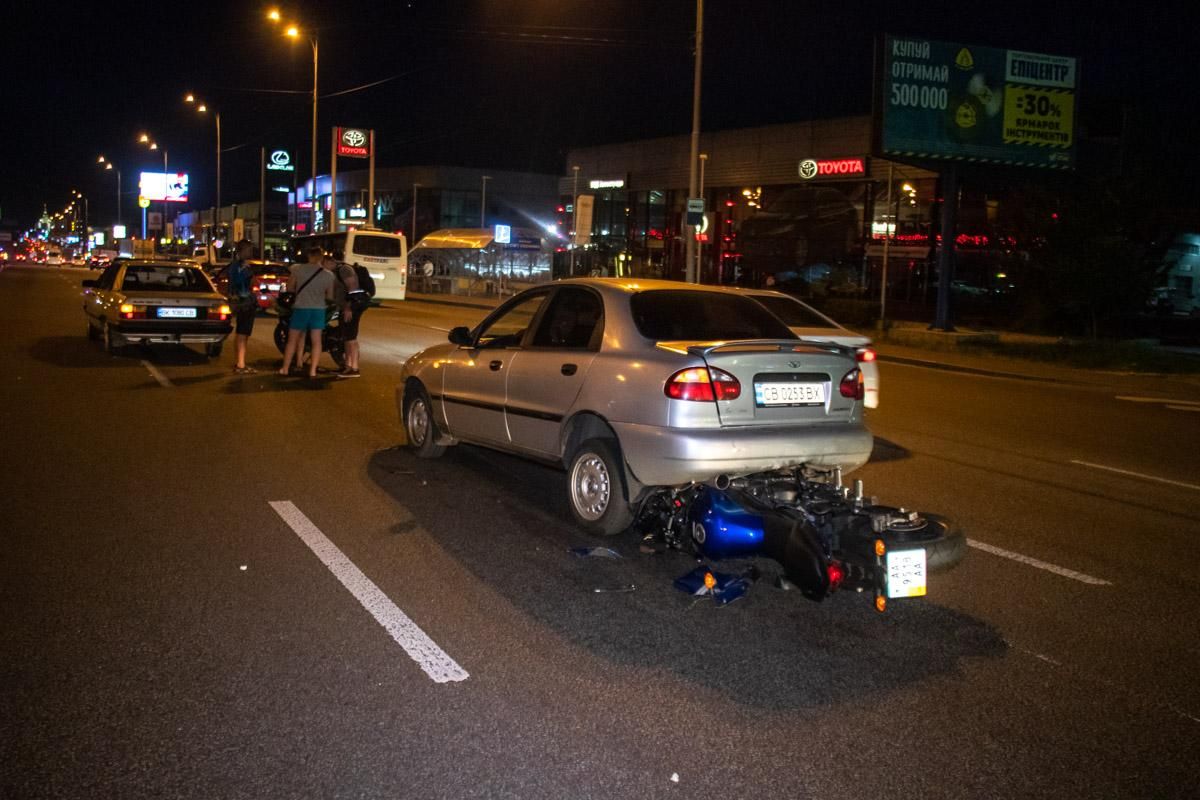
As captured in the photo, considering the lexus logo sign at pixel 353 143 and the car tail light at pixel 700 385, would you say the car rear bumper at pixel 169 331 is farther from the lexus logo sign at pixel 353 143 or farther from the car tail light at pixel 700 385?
the lexus logo sign at pixel 353 143

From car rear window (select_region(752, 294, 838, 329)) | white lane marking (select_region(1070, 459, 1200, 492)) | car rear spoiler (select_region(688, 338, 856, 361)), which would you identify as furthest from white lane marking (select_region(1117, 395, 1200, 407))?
car rear spoiler (select_region(688, 338, 856, 361))

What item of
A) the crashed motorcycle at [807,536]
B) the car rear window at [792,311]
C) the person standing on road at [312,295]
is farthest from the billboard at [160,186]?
the crashed motorcycle at [807,536]

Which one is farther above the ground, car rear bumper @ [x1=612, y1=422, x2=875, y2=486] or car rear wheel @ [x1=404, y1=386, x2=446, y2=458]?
car rear bumper @ [x1=612, y1=422, x2=875, y2=486]

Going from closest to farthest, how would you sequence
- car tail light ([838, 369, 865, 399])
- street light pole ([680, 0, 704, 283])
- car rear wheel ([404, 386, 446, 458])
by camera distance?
1. car tail light ([838, 369, 865, 399])
2. car rear wheel ([404, 386, 446, 458])
3. street light pole ([680, 0, 704, 283])

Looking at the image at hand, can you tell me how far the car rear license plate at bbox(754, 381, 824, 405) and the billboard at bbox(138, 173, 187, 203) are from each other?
99.5 m

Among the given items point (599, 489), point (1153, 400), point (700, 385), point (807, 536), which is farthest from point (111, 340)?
point (1153, 400)

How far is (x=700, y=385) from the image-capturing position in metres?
6.16

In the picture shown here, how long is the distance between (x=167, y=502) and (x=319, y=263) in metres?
6.79

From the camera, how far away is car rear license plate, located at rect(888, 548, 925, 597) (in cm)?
518

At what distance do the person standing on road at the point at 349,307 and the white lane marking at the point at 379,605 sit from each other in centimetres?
765

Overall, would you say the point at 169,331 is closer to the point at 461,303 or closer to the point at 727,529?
the point at 727,529

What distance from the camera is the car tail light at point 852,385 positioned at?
22.0 ft

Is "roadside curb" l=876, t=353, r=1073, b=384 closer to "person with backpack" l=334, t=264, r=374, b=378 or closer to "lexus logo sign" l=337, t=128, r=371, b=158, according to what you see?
"person with backpack" l=334, t=264, r=374, b=378

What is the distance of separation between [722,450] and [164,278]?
1378 centimetres
